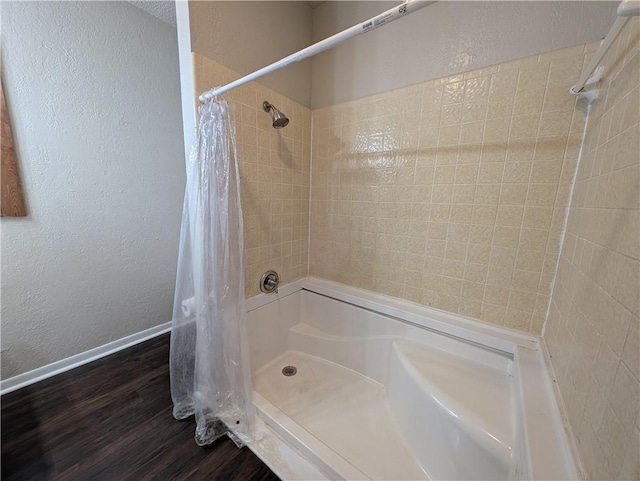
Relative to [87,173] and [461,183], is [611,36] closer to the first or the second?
[461,183]

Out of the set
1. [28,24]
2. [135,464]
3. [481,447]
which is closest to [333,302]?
[481,447]

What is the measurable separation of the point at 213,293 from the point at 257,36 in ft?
4.52

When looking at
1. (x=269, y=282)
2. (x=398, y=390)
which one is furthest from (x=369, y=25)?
Answer: (x=398, y=390)

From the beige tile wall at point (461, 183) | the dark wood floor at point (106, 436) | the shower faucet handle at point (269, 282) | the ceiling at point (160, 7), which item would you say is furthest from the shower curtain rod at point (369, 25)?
the dark wood floor at point (106, 436)

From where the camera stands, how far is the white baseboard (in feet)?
4.50

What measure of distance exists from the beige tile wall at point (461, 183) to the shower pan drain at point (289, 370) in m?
0.69

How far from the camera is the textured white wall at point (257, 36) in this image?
3.53 feet

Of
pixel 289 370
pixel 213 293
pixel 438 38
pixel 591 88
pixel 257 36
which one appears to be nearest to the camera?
pixel 591 88

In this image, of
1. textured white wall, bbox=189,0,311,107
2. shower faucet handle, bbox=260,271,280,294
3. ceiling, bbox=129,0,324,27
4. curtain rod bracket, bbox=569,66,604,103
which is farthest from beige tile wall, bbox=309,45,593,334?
ceiling, bbox=129,0,324,27

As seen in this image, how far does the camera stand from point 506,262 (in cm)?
113

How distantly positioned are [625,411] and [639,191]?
1.42 ft

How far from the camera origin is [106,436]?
1.12 metres

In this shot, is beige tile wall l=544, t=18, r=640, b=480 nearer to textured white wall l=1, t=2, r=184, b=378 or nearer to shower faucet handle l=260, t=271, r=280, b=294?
shower faucet handle l=260, t=271, r=280, b=294

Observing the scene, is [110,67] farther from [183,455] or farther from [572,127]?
[572,127]
